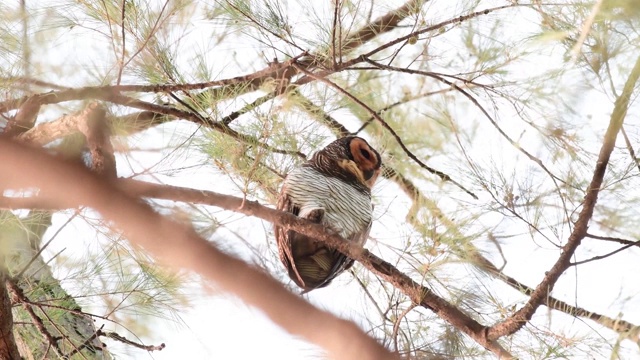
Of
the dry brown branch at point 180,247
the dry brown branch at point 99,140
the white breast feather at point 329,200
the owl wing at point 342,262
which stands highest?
the white breast feather at point 329,200

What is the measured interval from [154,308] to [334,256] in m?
0.63

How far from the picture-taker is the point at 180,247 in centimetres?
131

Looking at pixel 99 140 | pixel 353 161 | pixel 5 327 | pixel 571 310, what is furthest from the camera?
pixel 353 161

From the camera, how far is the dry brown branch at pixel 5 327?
2279 millimetres

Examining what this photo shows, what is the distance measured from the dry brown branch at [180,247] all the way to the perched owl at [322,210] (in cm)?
124

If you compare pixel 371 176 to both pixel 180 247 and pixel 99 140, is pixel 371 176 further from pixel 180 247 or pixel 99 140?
pixel 180 247

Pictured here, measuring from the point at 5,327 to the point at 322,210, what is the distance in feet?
3.55

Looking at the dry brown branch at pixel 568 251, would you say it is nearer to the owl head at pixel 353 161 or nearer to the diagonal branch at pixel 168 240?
the diagonal branch at pixel 168 240

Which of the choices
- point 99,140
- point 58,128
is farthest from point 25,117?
point 99,140

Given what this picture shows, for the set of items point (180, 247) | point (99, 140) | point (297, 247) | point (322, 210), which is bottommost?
point (180, 247)

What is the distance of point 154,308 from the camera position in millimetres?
2586

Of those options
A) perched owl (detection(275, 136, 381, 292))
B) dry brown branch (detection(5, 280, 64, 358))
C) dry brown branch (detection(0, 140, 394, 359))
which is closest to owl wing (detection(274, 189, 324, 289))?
perched owl (detection(275, 136, 381, 292))

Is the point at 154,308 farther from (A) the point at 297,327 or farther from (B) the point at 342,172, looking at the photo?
(A) the point at 297,327

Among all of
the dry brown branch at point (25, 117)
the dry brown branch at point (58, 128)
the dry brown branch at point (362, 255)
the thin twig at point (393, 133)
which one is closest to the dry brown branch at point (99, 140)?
the dry brown branch at point (58, 128)
